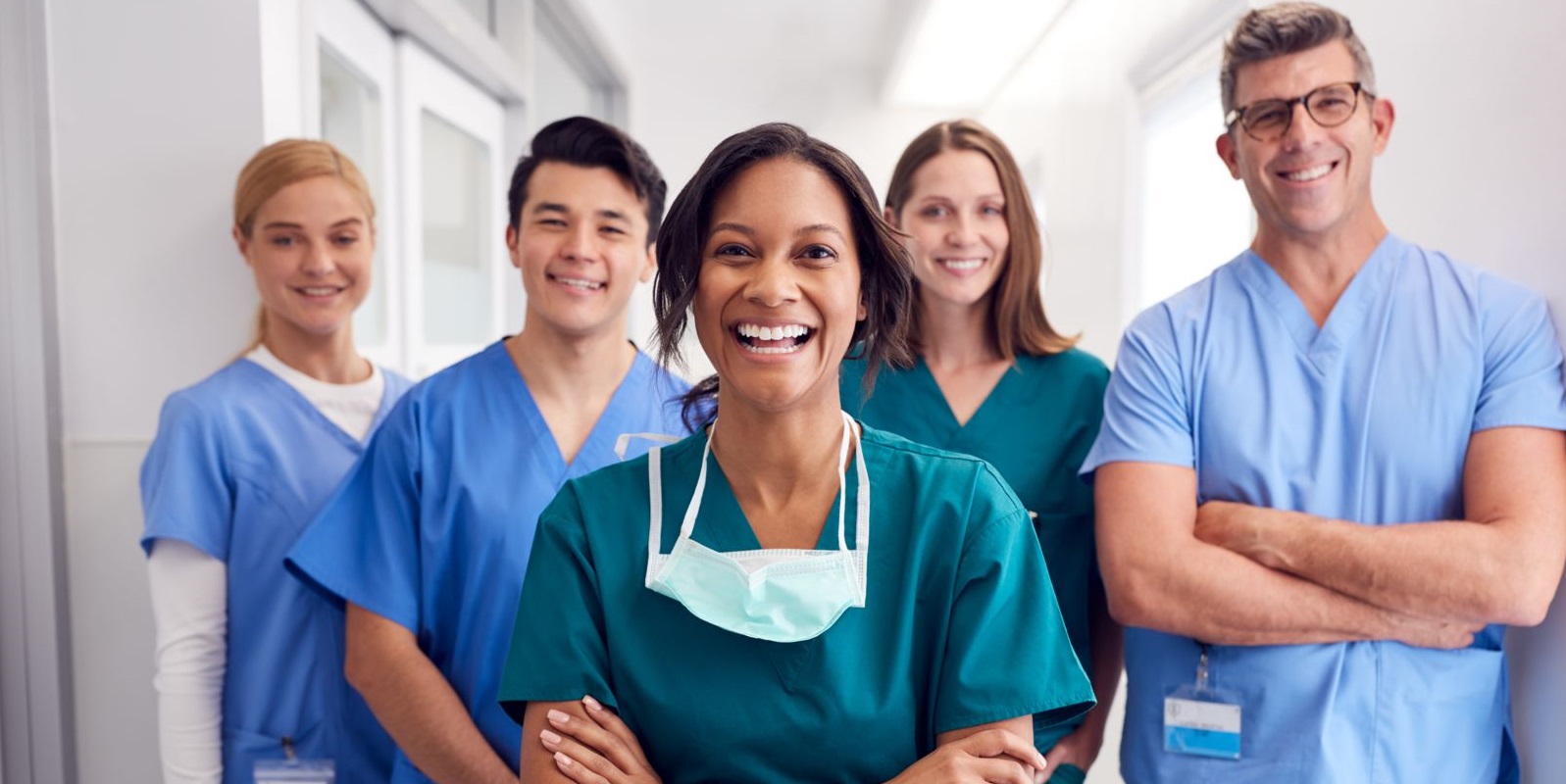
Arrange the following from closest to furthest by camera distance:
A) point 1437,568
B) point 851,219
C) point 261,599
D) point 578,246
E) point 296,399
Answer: point 851,219 < point 1437,568 < point 578,246 < point 261,599 < point 296,399

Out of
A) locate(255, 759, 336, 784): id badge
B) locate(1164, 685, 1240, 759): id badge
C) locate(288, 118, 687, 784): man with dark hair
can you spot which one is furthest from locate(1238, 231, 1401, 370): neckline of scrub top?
locate(255, 759, 336, 784): id badge

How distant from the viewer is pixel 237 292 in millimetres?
1828

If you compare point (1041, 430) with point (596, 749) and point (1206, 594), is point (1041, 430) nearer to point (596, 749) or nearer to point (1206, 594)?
point (1206, 594)

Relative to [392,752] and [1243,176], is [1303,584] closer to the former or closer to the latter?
[1243,176]

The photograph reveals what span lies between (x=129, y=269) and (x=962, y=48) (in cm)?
364

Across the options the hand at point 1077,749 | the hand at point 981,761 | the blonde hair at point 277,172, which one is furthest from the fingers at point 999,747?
the blonde hair at point 277,172

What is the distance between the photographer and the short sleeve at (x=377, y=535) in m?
1.43

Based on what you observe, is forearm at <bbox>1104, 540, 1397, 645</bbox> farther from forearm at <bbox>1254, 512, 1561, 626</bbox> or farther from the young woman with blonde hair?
the young woman with blonde hair

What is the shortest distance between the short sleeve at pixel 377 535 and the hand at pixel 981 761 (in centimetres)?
74

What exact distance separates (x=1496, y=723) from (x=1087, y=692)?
0.72 meters

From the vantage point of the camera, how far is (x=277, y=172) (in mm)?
1672

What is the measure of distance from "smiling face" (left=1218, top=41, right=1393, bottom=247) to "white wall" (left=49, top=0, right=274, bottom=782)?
1524mm

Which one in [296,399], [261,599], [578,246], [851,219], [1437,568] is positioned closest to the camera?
[851,219]

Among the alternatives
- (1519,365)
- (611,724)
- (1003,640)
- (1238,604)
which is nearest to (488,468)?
(611,724)
